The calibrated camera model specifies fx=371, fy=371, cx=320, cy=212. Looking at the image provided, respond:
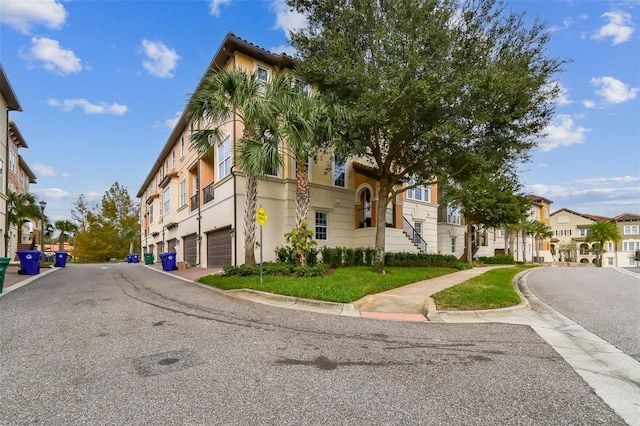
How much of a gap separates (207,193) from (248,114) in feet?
33.5

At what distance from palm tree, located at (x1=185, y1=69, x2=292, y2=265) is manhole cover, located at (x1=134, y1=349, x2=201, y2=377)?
8141mm

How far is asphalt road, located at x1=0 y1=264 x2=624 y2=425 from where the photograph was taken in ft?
11.5

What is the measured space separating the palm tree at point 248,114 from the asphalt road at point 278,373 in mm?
6274

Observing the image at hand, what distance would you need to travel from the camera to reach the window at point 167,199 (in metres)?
30.4

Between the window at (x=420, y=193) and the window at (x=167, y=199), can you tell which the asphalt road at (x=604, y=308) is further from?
the window at (x=167, y=199)

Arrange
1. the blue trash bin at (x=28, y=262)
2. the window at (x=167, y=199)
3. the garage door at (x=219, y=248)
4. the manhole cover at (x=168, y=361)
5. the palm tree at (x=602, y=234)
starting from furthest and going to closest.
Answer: the palm tree at (x=602, y=234), the window at (x=167, y=199), the garage door at (x=219, y=248), the blue trash bin at (x=28, y=262), the manhole cover at (x=168, y=361)

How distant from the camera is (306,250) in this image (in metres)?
13.9

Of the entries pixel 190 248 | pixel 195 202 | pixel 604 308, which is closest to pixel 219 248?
pixel 195 202

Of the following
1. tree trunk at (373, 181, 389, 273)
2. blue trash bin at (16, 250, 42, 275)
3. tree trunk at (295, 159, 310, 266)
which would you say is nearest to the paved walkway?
tree trunk at (295, 159, 310, 266)

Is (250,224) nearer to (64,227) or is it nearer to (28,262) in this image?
(28,262)

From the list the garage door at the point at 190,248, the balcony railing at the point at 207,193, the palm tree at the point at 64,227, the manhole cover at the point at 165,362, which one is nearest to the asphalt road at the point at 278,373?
the manhole cover at the point at 165,362

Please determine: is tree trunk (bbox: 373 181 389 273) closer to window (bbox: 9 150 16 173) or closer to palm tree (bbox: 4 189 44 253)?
palm tree (bbox: 4 189 44 253)

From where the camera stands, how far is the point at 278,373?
4.57 m

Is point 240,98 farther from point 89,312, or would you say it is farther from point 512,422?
point 512,422
